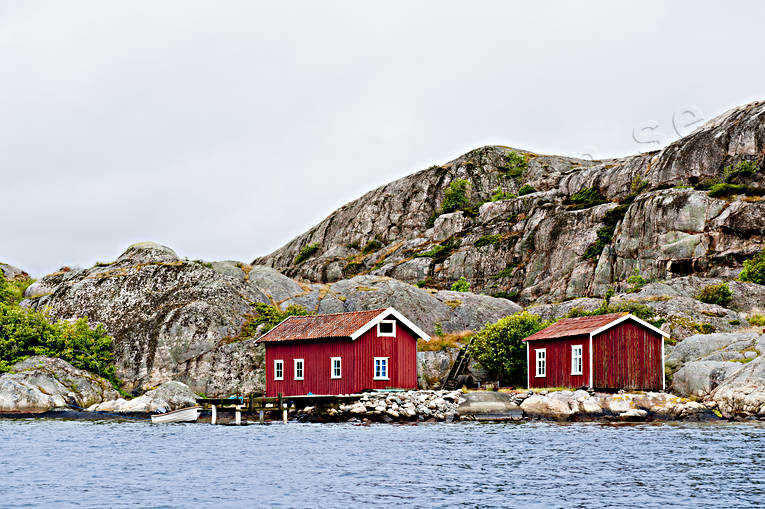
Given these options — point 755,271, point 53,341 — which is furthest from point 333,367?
point 755,271

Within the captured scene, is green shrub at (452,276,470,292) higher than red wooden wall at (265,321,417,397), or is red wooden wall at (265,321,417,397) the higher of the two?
green shrub at (452,276,470,292)

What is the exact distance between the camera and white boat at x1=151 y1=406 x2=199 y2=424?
4378 centimetres

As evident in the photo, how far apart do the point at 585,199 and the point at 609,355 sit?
56171mm

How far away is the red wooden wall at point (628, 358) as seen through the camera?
143 ft

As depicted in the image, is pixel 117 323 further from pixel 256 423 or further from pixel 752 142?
pixel 752 142

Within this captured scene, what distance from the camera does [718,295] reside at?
58469 mm

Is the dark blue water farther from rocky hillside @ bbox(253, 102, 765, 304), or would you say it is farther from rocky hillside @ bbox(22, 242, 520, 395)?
rocky hillside @ bbox(253, 102, 765, 304)

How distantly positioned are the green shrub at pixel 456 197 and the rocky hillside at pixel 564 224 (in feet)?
2.74

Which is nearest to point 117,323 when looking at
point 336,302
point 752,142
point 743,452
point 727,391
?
point 336,302

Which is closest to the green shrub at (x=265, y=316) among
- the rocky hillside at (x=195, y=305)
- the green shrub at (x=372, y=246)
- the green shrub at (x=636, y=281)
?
→ the rocky hillside at (x=195, y=305)

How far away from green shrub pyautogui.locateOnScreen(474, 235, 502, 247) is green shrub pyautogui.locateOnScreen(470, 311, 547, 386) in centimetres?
4472

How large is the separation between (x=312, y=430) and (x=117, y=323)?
27.4m

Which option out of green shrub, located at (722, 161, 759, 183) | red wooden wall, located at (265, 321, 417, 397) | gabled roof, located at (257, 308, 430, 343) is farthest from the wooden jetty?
green shrub, located at (722, 161, 759, 183)

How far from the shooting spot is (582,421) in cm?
4016
